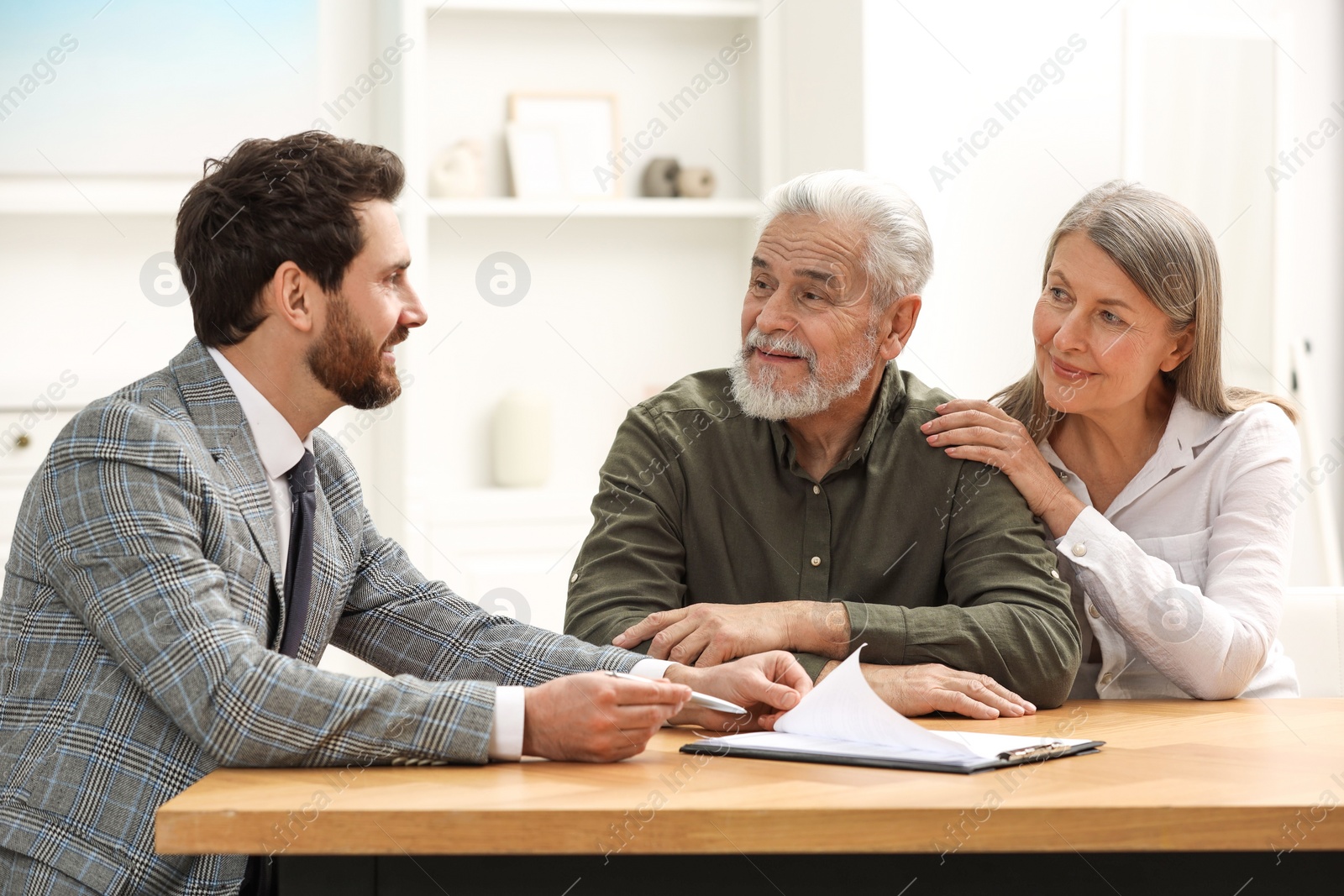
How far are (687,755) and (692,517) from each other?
687 mm

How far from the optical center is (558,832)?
112 cm

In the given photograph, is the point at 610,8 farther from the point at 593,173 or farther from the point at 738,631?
the point at 738,631

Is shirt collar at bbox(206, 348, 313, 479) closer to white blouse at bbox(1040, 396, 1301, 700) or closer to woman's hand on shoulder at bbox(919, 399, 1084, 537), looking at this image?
woman's hand on shoulder at bbox(919, 399, 1084, 537)

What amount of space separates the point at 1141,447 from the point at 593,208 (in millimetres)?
2419

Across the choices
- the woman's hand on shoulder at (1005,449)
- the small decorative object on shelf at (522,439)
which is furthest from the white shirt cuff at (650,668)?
the small decorative object on shelf at (522,439)

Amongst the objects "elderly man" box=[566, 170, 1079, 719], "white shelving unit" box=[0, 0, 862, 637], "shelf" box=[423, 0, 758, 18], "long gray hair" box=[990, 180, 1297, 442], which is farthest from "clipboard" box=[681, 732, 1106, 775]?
"shelf" box=[423, 0, 758, 18]

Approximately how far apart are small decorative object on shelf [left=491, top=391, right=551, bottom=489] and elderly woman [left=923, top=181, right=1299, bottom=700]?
2.27 metres

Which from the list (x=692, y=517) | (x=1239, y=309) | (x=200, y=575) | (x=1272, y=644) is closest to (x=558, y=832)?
(x=200, y=575)

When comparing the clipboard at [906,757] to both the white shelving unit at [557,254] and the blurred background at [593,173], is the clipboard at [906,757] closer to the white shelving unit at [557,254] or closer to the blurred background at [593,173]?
the blurred background at [593,173]

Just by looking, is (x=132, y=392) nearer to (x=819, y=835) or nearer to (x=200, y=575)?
(x=200, y=575)

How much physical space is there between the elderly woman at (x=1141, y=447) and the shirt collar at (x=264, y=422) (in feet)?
3.11

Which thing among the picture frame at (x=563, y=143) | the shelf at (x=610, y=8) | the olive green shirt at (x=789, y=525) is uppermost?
the shelf at (x=610, y=8)

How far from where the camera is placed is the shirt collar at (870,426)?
2033 millimetres

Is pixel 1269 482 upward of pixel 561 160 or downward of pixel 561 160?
downward
